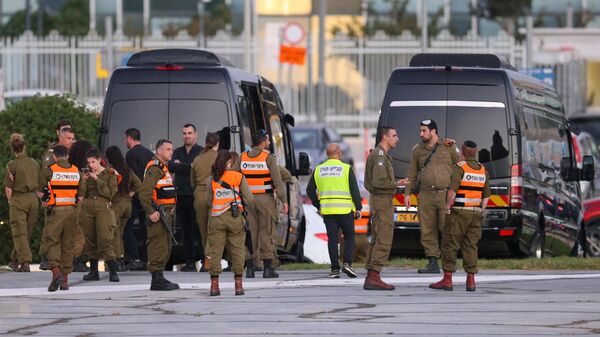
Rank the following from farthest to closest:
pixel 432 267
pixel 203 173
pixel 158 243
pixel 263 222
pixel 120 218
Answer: pixel 120 218
pixel 432 267
pixel 263 222
pixel 203 173
pixel 158 243

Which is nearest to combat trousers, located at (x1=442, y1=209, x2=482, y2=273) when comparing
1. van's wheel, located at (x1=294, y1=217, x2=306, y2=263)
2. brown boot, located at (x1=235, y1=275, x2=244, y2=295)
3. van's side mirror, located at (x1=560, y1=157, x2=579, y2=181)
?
brown boot, located at (x1=235, y1=275, x2=244, y2=295)

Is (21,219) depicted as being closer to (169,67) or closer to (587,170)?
(169,67)

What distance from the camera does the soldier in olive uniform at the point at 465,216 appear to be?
18156 mm

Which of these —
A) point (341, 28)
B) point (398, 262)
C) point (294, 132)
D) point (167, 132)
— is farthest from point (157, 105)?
point (341, 28)

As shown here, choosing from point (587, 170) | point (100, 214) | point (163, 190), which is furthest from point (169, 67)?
point (587, 170)

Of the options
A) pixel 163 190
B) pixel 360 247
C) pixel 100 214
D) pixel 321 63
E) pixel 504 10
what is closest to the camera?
pixel 163 190

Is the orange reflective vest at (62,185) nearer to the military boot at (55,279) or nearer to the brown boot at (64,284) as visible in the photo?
the military boot at (55,279)

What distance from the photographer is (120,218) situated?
69.4 feet

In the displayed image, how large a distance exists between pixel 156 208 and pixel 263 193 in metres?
2.38

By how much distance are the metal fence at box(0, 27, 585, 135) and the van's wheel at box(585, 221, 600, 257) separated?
1972 centimetres

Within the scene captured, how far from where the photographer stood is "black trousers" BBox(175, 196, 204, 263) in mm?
21641

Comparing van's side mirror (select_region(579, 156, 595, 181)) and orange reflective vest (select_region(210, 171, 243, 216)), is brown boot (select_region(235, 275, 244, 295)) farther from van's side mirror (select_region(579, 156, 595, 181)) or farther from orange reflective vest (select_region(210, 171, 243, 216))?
van's side mirror (select_region(579, 156, 595, 181))

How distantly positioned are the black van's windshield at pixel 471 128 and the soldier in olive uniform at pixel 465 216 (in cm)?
392

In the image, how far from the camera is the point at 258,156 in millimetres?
20297
